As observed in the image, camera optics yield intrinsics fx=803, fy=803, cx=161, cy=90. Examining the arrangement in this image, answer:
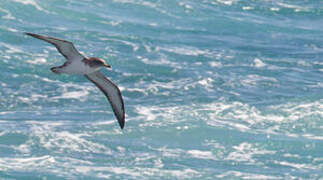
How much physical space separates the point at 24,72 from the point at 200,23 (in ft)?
42.5

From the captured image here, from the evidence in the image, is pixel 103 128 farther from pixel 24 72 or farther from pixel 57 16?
pixel 57 16

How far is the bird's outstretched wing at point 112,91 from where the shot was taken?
1852 centimetres

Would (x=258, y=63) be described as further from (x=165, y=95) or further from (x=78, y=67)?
(x=78, y=67)

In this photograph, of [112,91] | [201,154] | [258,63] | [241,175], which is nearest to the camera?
[112,91]

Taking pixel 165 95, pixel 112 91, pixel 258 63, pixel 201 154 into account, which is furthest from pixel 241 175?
pixel 258 63

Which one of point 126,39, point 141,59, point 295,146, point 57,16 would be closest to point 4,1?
point 57,16

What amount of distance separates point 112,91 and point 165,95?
9.26m

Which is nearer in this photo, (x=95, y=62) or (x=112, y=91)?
(x=95, y=62)

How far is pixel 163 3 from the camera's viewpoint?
43.1 meters

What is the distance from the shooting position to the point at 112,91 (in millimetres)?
18844

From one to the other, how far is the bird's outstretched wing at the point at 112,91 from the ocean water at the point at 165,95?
2788 millimetres

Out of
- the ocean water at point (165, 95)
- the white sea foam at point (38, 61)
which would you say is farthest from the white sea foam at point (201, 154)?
the white sea foam at point (38, 61)

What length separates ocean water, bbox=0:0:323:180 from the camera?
874 inches

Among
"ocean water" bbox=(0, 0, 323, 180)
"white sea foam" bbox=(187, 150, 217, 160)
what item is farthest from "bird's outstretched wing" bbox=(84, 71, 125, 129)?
"white sea foam" bbox=(187, 150, 217, 160)
